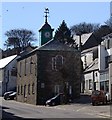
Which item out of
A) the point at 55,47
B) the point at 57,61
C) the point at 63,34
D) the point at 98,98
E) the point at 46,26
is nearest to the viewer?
the point at 98,98

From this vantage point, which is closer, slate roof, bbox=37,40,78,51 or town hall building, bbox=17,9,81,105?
town hall building, bbox=17,9,81,105

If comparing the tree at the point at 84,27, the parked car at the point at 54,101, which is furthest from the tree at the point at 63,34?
the parked car at the point at 54,101

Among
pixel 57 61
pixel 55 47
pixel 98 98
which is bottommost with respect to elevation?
pixel 98 98

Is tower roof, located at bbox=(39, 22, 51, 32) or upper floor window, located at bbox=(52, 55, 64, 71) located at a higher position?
tower roof, located at bbox=(39, 22, 51, 32)

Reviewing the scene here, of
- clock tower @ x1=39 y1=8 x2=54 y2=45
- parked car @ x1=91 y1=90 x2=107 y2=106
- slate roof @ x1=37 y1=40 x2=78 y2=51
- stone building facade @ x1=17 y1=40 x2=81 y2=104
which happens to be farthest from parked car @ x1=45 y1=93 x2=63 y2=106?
clock tower @ x1=39 y1=8 x2=54 y2=45

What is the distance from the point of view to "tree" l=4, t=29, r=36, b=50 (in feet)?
362

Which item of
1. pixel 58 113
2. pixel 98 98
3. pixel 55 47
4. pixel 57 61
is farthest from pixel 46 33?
pixel 58 113

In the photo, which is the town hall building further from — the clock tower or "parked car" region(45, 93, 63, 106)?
the clock tower

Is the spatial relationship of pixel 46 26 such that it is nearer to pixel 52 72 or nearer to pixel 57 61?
pixel 57 61

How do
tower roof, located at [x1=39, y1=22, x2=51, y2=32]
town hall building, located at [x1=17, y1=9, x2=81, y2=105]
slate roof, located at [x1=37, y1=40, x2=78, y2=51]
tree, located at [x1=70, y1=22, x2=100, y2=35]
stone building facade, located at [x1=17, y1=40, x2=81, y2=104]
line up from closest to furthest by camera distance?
1. town hall building, located at [x1=17, y1=9, x2=81, y2=105]
2. stone building facade, located at [x1=17, y1=40, x2=81, y2=104]
3. slate roof, located at [x1=37, y1=40, x2=78, y2=51]
4. tower roof, located at [x1=39, y1=22, x2=51, y2=32]
5. tree, located at [x1=70, y1=22, x2=100, y2=35]

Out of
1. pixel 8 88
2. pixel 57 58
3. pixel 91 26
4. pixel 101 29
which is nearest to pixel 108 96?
pixel 57 58

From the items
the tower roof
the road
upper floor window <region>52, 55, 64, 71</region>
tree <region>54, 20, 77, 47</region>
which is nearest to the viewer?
the road

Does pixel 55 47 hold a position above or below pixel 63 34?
below

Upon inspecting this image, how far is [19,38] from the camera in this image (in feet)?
366
